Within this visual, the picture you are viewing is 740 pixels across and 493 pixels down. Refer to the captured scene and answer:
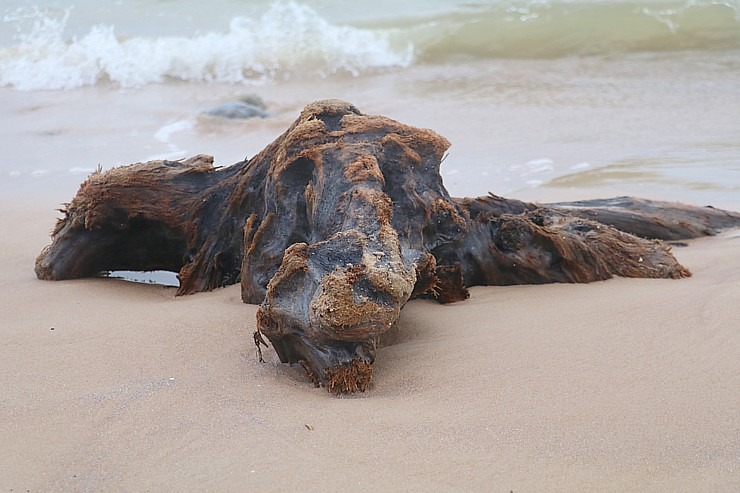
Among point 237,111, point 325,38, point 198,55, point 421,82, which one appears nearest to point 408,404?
point 237,111

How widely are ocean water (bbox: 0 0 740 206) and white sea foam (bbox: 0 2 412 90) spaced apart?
0.14ft

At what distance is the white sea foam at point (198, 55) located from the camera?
13656 mm

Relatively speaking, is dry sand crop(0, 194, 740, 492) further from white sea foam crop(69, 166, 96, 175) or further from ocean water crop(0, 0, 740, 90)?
ocean water crop(0, 0, 740, 90)

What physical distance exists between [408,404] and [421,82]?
1044 centimetres

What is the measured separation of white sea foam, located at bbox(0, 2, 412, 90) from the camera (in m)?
13.7

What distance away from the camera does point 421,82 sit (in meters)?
12.4

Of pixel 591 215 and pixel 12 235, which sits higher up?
pixel 591 215

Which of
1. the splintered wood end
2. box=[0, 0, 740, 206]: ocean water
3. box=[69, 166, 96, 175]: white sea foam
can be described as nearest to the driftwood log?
the splintered wood end

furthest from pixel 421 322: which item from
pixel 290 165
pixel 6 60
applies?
pixel 6 60

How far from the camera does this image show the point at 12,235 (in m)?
5.52

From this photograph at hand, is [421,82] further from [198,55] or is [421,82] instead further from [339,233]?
[339,233]

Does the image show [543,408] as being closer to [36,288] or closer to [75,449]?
[75,449]

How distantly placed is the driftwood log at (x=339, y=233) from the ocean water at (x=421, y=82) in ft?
7.05

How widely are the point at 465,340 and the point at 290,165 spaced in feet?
3.84
